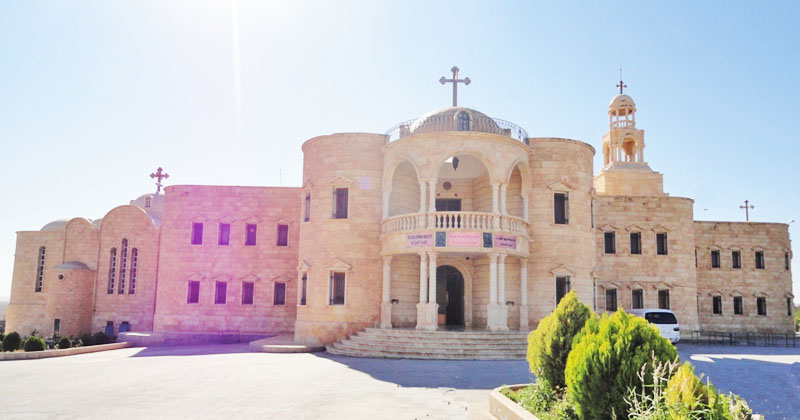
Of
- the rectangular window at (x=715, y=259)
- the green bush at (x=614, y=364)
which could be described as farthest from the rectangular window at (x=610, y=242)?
the green bush at (x=614, y=364)

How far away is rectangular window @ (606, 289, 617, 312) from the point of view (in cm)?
2831

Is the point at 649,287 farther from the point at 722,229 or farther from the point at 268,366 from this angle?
the point at 268,366

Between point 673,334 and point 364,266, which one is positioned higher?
point 364,266

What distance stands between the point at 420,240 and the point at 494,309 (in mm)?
→ 3791

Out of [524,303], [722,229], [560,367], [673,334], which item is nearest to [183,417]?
[560,367]

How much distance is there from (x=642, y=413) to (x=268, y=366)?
41.3 feet

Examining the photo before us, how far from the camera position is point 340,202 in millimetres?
23844

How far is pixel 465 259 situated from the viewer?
79.9 feet

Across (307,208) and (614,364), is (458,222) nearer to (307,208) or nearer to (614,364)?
(307,208)

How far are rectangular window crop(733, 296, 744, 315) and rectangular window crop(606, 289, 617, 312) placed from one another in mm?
7926

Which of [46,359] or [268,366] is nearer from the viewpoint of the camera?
[268,366]

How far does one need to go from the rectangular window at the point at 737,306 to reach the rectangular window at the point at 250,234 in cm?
2625

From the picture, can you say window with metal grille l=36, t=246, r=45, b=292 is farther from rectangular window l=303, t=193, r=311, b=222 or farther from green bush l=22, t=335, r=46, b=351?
rectangular window l=303, t=193, r=311, b=222

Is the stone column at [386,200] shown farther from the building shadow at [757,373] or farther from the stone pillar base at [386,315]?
the building shadow at [757,373]
